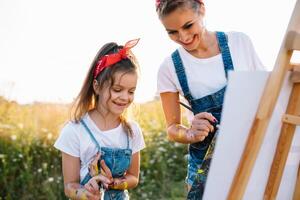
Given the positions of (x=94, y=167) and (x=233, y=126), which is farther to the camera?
(x=94, y=167)

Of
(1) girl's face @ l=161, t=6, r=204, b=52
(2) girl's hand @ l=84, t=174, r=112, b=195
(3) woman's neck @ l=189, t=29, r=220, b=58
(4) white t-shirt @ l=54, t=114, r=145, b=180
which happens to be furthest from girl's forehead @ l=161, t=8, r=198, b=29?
(2) girl's hand @ l=84, t=174, r=112, b=195

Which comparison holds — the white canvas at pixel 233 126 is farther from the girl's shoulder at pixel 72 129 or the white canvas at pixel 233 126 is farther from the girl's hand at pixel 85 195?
→ the girl's shoulder at pixel 72 129

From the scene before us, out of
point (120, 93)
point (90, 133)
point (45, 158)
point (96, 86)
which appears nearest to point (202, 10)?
point (120, 93)

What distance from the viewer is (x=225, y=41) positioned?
9.54 feet

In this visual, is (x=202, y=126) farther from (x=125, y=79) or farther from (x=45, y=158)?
(x=45, y=158)

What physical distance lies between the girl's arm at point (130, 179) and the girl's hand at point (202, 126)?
0.44 m

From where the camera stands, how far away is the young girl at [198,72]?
2.76 meters

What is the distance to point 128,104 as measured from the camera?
115 inches

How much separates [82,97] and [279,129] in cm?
97

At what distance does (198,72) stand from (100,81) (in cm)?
46

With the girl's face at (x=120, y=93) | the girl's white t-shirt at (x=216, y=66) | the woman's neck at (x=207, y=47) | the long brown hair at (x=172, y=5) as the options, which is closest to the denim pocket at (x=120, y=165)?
the girl's face at (x=120, y=93)

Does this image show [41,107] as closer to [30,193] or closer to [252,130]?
[30,193]

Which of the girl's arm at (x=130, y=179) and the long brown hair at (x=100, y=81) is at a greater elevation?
the long brown hair at (x=100, y=81)

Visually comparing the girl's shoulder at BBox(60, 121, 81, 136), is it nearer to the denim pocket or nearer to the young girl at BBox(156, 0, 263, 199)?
the denim pocket
